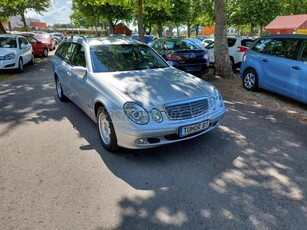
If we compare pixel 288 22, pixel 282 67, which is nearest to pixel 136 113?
pixel 282 67

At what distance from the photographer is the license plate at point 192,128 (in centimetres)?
369

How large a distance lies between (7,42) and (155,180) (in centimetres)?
1116

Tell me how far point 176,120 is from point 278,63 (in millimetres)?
4351

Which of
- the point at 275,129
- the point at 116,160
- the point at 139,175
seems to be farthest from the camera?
the point at 275,129

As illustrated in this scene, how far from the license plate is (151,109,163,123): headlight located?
1.02 feet

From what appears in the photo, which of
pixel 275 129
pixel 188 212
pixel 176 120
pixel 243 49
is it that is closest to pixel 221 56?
pixel 243 49

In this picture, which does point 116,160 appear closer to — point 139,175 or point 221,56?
point 139,175

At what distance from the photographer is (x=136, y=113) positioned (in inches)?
141

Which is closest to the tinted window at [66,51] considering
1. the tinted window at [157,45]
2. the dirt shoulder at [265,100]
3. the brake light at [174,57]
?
the brake light at [174,57]

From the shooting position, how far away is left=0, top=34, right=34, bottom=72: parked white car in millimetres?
10703

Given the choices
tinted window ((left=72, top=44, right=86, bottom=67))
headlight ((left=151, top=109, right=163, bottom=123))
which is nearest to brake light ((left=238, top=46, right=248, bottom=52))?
tinted window ((left=72, top=44, right=86, bottom=67))

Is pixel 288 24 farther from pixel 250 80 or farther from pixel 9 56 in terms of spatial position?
pixel 9 56

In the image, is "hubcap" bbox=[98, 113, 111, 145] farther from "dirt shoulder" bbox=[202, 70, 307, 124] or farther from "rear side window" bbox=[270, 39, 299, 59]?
"rear side window" bbox=[270, 39, 299, 59]

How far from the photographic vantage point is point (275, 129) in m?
5.13
